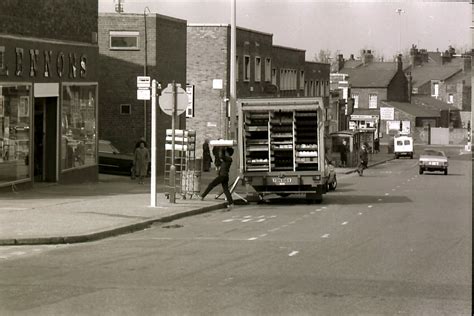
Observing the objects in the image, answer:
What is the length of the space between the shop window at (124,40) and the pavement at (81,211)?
483 inches

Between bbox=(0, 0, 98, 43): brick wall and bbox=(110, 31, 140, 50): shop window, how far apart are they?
861cm

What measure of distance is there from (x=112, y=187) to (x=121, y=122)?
12.4 metres

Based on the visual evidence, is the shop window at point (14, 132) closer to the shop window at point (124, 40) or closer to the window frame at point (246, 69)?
the shop window at point (124, 40)

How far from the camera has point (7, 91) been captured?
89.6ft

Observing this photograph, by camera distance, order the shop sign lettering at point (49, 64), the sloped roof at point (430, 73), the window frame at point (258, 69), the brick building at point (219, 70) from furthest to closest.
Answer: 1. the sloped roof at point (430, 73)
2. the window frame at point (258, 69)
3. the brick building at point (219, 70)
4. the shop sign lettering at point (49, 64)

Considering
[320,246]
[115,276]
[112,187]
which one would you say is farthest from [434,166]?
[115,276]

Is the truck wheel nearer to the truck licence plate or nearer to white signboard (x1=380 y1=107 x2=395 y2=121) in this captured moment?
the truck licence plate

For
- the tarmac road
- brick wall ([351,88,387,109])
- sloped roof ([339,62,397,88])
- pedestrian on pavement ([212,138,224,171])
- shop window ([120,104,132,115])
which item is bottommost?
the tarmac road

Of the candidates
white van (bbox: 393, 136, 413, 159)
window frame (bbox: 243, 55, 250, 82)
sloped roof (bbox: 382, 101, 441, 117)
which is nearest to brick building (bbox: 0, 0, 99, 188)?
window frame (bbox: 243, 55, 250, 82)

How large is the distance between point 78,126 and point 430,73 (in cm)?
11293

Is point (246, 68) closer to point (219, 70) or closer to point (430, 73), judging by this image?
point (219, 70)

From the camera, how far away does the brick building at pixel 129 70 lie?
43.7m

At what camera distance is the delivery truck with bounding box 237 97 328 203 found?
27500mm

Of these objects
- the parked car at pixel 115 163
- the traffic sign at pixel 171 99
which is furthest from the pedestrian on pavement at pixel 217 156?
the parked car at pixel 115 163
